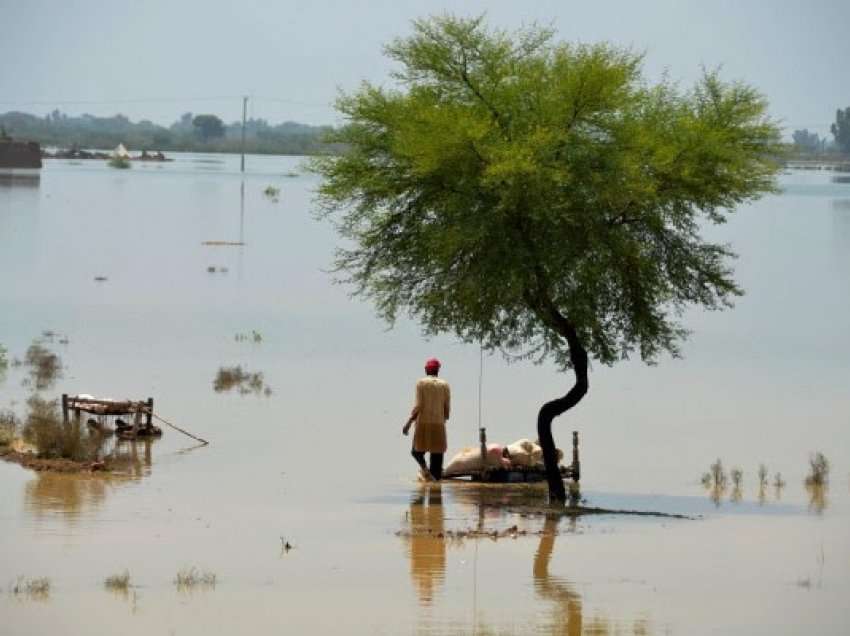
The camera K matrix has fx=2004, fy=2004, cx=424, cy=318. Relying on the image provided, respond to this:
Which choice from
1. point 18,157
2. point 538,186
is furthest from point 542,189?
point 18,157

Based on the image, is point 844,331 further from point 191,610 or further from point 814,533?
point 191,610

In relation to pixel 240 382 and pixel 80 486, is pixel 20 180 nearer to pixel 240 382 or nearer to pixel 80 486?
pixel 240 382

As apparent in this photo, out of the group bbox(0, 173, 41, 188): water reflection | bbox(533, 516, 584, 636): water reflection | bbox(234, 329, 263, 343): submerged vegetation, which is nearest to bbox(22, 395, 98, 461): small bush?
bbox(533, 516, 584, 636): water reflection

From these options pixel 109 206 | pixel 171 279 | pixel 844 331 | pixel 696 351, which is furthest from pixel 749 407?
pixel 109 206

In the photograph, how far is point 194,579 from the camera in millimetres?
17203

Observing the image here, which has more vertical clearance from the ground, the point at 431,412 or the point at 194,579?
the point at 431,412

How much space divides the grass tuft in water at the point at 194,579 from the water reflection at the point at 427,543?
1.79 metres

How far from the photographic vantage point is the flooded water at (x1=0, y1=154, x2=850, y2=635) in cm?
1677

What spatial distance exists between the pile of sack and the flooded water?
17.9 inches

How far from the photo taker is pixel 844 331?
53125 millimetres

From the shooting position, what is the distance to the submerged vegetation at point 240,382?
34125mm

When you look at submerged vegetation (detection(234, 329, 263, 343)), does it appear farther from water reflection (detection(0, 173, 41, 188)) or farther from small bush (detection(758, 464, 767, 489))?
water reflection (detection(0, 173, 41, 188))

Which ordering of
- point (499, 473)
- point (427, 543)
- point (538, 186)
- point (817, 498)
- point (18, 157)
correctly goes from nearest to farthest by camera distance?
1. point (427, 543)
2. point (538, 186)
3. point (499, 473)
4. point (817, 498)
5. point (18, 157)

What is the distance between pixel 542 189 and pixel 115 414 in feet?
23.4
